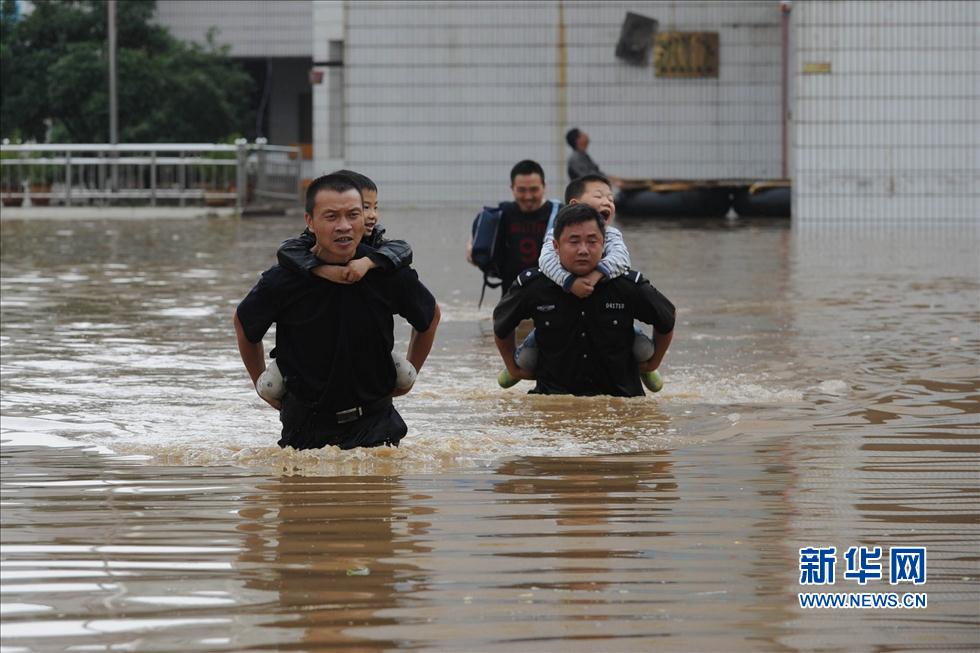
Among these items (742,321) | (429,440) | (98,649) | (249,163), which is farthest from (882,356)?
(249,163)

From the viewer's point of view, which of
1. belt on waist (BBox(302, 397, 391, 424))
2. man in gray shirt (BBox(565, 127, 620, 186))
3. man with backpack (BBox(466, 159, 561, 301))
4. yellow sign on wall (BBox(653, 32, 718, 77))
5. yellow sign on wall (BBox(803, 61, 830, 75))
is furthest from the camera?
yellow sign on wall (BBox(653, 32, 718, 77))

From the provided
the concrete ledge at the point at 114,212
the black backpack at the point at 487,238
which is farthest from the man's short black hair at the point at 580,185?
the concrete ledge at the point at 114,212

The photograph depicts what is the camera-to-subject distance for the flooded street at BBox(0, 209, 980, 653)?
174 inches

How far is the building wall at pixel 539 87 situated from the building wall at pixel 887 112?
5401 millimetres

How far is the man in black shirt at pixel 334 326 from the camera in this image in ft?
21.5

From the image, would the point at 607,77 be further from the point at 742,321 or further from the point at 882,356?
the point at 882,356

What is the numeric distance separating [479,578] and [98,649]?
1123 millimetres

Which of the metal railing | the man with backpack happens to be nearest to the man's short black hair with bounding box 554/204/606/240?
the man with backpack

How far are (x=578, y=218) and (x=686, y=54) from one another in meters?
22.7

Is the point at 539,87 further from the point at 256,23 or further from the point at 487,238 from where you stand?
the point at 487,238

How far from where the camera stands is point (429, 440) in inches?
289

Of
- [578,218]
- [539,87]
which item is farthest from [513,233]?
[539,87]

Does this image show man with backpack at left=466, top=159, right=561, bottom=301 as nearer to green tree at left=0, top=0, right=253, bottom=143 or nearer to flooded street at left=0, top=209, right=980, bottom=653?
flooded street at left=0, top=209, right=980, bottom=653

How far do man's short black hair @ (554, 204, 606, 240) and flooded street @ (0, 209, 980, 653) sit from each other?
2.69ft
